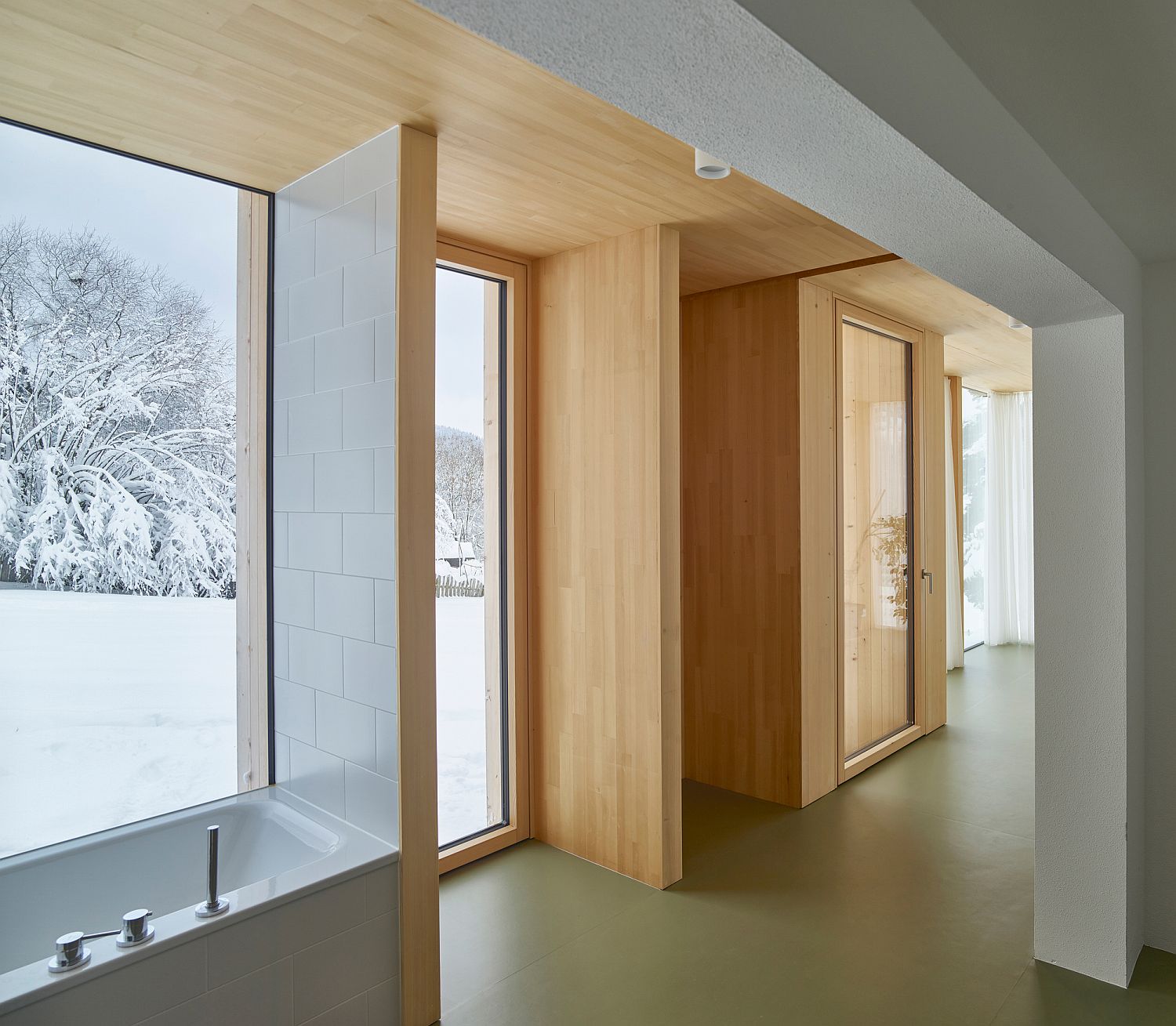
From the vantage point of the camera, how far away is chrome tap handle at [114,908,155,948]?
1.78 meters

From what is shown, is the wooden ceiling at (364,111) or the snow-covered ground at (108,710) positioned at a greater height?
the wooden ceiling at (364,111)

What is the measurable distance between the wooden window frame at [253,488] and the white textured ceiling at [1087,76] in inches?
87.6

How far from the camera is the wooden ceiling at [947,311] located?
151 inches

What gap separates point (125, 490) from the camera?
2510mm

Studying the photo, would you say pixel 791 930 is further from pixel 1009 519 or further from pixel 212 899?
pixel 1009 519

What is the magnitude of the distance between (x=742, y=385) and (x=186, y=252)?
2.53 m

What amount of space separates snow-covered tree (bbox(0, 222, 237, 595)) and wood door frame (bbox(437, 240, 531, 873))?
1.12 m

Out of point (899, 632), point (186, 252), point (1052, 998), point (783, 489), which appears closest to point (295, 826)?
point (186, 252)

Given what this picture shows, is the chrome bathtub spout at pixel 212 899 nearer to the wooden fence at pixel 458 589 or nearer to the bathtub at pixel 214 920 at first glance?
the bathtub at pixel 214 920

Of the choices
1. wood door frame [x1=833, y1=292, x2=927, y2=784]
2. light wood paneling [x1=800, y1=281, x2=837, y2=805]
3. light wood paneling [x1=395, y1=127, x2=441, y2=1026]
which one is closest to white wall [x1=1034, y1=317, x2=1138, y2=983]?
light wood paneling [x1=800, y1=281, x2=837, y2=805]

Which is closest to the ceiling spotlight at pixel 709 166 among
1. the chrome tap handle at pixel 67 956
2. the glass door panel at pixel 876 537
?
the glass door panel at pixel 876 537

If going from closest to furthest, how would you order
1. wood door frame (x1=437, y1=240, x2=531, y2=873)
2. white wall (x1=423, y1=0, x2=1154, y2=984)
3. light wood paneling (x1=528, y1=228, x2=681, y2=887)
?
white wall (x1=423, y1=0, x2=1154, y2=984), light wood paneling (x1=528, y1=228, x2=681, y2=887), wood door frame (x1=437, y1=240, x2=531, y2=873)

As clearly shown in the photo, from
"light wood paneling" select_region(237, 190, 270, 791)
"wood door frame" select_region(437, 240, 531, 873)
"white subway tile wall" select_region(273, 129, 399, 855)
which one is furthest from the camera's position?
"wood door frame" select_region(437, 240, 531, 873)

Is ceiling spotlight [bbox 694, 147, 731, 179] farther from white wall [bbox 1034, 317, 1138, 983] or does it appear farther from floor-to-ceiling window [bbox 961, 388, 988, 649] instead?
floor-to-ceiling window [bbox 961, 388, 988, 649]
